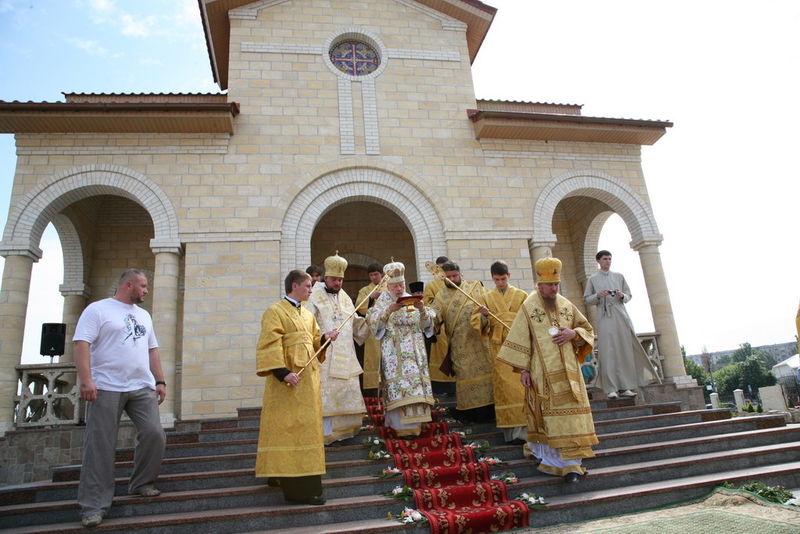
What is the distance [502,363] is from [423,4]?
29.6 feet

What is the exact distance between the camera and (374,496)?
4805 millimetres

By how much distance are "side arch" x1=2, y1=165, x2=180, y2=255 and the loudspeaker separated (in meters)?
1.40

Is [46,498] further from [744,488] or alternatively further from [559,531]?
[744,488]

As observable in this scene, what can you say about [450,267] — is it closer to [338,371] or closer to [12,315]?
[338,371]

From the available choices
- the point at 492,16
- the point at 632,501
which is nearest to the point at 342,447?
the point at 632,501

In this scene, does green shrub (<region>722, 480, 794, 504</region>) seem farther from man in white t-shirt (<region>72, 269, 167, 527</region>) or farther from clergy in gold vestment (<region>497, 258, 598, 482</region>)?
man in white t-shirt (<region>72, 269, 167, 527</region>)

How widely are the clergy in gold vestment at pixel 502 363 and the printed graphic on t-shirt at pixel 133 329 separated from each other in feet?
11.8

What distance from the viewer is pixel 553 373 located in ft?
16.7

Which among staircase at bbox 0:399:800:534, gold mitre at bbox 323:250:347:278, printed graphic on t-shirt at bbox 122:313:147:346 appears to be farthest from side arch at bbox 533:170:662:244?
printed graphic on t-shirt at bbox 122:313:147:346

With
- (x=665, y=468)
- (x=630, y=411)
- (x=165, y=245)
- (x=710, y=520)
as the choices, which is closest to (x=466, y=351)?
(x=665, y=468)

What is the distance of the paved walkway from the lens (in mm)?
3842

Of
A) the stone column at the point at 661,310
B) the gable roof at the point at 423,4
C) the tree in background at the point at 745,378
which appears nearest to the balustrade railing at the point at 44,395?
the gable roof at the point at 423,4

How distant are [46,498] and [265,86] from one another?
788 centimetres

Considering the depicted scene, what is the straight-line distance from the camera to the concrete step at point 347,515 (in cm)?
422
